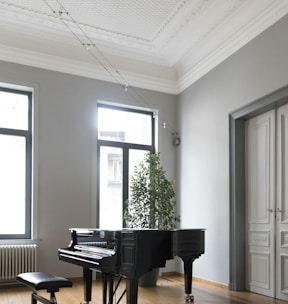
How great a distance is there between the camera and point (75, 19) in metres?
5.64

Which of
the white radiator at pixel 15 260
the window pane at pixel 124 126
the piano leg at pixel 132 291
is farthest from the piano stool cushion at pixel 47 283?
the window pane at pixel 124 126

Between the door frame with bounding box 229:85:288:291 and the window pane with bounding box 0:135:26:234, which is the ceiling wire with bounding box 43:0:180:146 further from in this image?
the window pane with bounding box 0:135:26:234

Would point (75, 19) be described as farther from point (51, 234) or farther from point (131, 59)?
point (51, 234)

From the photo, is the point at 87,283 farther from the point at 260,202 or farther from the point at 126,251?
the point at 260,202

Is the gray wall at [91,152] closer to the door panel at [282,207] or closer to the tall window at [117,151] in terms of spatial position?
the tall window at [117,151]

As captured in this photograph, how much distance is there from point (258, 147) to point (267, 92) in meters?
0.79

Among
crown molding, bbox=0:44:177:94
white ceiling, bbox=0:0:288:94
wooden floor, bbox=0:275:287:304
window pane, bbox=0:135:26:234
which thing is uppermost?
white ceiling, bbox=0:0:288:94

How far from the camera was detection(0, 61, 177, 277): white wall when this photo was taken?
5934mm

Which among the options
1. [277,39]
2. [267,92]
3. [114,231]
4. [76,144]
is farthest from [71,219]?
[277,39]

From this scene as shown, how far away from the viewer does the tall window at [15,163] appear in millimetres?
5904

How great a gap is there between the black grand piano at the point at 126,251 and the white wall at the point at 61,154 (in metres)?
1.65

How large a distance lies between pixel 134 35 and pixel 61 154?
214 centimetres

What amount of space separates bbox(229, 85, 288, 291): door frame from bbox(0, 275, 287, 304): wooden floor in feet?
0.93

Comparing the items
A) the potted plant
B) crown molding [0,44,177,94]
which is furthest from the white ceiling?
the potted plant
